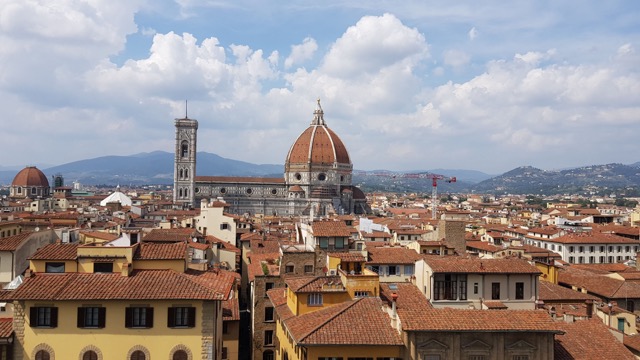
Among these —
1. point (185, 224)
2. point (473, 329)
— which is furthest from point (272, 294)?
point (185, 224)

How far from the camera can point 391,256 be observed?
132ft

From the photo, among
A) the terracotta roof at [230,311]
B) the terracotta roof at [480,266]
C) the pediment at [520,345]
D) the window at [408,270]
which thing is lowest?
the terracotta roof at [230,311]

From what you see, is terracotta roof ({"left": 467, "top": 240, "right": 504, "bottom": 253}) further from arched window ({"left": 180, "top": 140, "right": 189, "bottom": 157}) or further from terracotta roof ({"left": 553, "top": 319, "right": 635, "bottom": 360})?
arched window ({"left": 180, "top": 140, "right": 189, "bottom": 157})

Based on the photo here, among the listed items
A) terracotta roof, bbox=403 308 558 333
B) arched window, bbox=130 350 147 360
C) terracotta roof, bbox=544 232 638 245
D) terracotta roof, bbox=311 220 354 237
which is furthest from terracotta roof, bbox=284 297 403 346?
terracotta roof, bbox=544 232 638 245

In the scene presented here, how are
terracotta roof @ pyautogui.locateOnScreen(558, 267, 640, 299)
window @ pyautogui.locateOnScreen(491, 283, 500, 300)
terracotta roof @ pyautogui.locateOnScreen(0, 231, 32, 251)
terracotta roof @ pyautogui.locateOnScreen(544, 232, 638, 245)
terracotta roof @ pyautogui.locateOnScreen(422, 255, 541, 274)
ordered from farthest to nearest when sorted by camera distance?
terracotta roof @ pyautogui.locateOnScreen(544, 232, 638, 245) → terracotta roof @ pyautogui.locateOnScreen(558, 267, 640, 299) → terracotta roof @ pyautogui.locateOnScreen(0, 231, 32, 251) → window @ pyautogui.locateOnScreen(491, 283, 500, 300) → terracotta roof @ pyautogui.locateOnScreen(422, 255, 541, 274)

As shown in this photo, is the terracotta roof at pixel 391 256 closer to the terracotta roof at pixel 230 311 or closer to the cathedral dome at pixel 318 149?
the terracotta roof at pixel 230 311

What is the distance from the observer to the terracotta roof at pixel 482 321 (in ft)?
74.3

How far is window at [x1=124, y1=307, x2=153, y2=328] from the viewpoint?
23.1m

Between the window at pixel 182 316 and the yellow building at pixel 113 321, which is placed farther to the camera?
the window at pixel 182 316

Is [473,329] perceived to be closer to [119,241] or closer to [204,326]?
[204,326]

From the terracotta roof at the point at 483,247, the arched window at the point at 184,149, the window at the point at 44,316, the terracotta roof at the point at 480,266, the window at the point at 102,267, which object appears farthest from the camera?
the arched window at the point at 184,149

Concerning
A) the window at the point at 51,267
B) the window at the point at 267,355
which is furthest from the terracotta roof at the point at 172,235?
the window at the point at 51,267

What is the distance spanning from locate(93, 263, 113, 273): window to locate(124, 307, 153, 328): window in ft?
11.6

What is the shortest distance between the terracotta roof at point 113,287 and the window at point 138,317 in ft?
1.85
